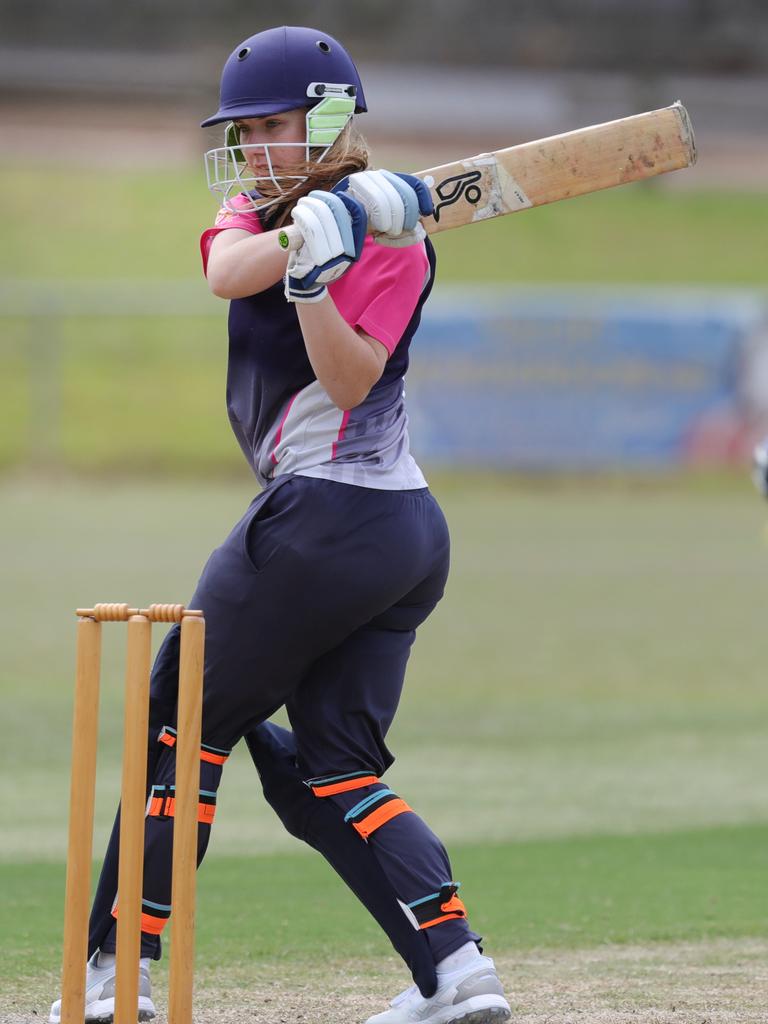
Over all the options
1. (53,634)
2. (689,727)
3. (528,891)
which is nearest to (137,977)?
(528,891)

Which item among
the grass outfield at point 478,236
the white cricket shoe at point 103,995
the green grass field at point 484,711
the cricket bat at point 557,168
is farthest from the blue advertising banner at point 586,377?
the white cricket shoe at point 103,995

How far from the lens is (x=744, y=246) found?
28.8 metres

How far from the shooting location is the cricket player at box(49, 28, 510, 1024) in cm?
311

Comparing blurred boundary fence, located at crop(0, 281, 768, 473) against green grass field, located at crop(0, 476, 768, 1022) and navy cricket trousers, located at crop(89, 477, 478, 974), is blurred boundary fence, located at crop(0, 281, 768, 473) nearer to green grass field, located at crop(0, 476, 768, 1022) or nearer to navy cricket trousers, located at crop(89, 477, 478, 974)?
green grass field, located at crop(0, 476, 768, 1022)

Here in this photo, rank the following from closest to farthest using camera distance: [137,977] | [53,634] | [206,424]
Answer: [137,977], [53,634], [206,424]

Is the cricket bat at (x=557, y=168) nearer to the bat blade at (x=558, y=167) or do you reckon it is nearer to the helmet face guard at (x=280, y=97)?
the bat blade at (x=558, y=167)

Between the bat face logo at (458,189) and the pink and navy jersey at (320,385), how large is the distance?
10 centimetres

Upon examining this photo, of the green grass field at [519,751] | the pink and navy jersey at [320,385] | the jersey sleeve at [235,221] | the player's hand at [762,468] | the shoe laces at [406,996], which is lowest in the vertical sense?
the green grass field at [519,751]

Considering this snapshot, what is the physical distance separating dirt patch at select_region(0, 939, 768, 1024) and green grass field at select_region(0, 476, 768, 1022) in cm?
→ 6

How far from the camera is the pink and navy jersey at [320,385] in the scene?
307cm

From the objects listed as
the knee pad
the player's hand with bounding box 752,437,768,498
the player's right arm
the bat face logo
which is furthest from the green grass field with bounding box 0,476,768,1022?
the bat face logo

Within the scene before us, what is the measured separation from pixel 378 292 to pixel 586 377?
1808 centimetres

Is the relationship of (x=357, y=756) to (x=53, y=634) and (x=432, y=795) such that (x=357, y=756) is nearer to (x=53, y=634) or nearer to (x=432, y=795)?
(x=432, y=795)

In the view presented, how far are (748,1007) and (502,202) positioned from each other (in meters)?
1.72
